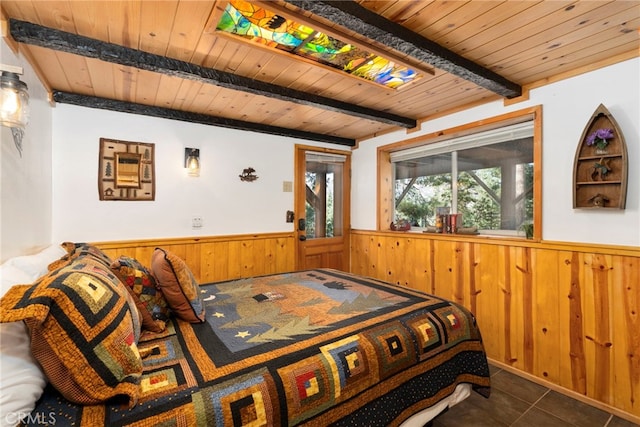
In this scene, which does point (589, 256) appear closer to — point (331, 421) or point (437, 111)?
point (437, 111)

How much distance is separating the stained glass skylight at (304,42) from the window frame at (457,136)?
957 mm

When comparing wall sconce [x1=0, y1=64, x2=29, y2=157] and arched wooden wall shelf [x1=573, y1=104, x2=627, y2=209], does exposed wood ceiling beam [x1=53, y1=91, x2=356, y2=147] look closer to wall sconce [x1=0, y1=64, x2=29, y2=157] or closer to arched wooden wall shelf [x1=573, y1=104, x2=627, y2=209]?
wall sconce [x1=0, y1=64, x2=29, y2=157]

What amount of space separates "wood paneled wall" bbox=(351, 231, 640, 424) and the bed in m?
0.85

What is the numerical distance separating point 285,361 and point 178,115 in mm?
2612

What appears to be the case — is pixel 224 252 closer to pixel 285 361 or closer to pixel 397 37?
pixel 285 361

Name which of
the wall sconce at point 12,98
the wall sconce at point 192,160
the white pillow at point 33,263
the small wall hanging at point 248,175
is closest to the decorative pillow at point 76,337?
the white pillow at point 33,263

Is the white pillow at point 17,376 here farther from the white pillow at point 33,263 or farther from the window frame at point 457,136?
the window frame at point 457,136

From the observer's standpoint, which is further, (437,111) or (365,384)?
(437,111)

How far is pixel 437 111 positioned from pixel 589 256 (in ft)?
5.78

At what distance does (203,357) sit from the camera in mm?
1229

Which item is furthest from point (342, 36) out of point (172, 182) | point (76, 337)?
point (172, 182)

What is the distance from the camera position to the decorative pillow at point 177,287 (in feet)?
5.05

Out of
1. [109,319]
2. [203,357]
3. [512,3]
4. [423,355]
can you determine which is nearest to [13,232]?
[109,319]

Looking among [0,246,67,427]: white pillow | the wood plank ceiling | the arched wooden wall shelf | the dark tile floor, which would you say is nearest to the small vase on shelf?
the arched wooden wall shelf
